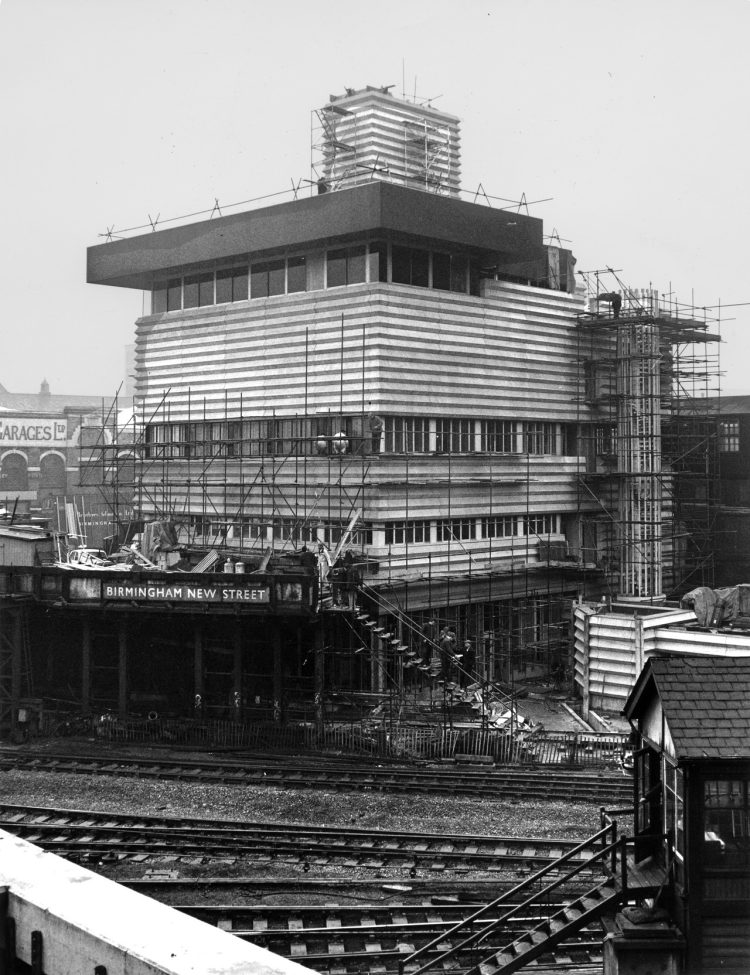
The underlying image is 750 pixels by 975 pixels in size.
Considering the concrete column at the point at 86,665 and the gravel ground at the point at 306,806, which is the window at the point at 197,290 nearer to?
the concrete column at the point at 86,665

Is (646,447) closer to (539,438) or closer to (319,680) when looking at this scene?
(539,438)

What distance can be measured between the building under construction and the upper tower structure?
100mm

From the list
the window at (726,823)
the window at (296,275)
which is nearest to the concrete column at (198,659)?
the window at (296,275)

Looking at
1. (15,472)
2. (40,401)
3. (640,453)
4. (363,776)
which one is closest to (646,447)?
(640,453)

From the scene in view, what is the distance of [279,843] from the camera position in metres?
18.8

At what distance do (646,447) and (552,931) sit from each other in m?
26.5

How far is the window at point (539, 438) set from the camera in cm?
3709

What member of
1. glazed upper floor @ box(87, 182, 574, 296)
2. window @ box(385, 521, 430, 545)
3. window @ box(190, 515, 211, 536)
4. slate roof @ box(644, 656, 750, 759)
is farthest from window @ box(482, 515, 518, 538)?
slate roof @ box(644, 656, 750, 759)

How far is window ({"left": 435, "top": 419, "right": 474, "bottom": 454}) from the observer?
111 ft

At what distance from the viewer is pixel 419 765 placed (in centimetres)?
2464

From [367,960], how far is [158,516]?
26.3 m

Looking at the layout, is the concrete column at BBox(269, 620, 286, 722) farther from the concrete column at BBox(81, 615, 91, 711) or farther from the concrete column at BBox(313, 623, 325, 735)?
the concrete column at BBox(81, 615, 91, 711)

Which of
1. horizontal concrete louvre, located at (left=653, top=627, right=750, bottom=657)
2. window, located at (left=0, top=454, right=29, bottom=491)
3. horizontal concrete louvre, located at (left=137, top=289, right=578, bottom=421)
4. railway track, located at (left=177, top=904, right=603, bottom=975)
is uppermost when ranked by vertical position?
horizontal concrete louvre, located at (left=137, top=289, right=578, bottom=421)

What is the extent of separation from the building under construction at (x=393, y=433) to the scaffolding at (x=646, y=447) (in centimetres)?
12
